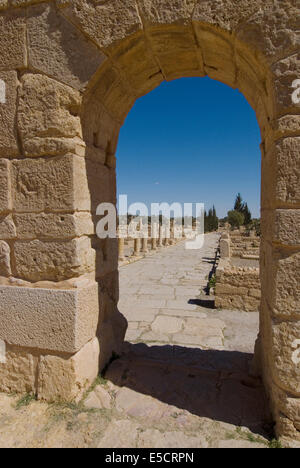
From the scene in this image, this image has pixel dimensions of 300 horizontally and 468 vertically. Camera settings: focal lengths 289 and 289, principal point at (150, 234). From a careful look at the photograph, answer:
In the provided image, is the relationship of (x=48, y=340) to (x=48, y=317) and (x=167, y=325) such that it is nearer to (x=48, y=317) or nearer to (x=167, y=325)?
(x=48, y=317)

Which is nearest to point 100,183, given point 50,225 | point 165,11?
point 50,225

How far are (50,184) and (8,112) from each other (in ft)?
2.58

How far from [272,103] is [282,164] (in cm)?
48

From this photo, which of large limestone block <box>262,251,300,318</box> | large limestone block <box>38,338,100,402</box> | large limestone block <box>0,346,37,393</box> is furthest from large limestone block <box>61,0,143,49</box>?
large limestone block <box>0,346,37,393</box>

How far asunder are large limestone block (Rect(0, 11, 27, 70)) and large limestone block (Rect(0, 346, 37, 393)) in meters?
2.64

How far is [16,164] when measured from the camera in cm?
266

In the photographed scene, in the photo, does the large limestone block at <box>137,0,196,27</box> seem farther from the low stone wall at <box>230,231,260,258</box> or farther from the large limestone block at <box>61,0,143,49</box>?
the low stone wall at <box>230,231,260,258</box>

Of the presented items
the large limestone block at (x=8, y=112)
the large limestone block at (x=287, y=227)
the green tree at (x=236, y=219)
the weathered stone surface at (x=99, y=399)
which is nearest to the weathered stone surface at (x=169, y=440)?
the weathered stone surface at (x=99, y=399)

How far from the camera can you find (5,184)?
8.78ft

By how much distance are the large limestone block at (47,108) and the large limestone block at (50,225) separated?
71 cm

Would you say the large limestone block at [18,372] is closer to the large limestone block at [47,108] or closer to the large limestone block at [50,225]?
the large limestone block at [50,225]

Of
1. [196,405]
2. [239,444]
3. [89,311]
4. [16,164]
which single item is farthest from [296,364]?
[16,164]

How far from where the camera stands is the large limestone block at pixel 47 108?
2523 millimetres

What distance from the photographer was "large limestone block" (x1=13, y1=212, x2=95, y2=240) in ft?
8.41
